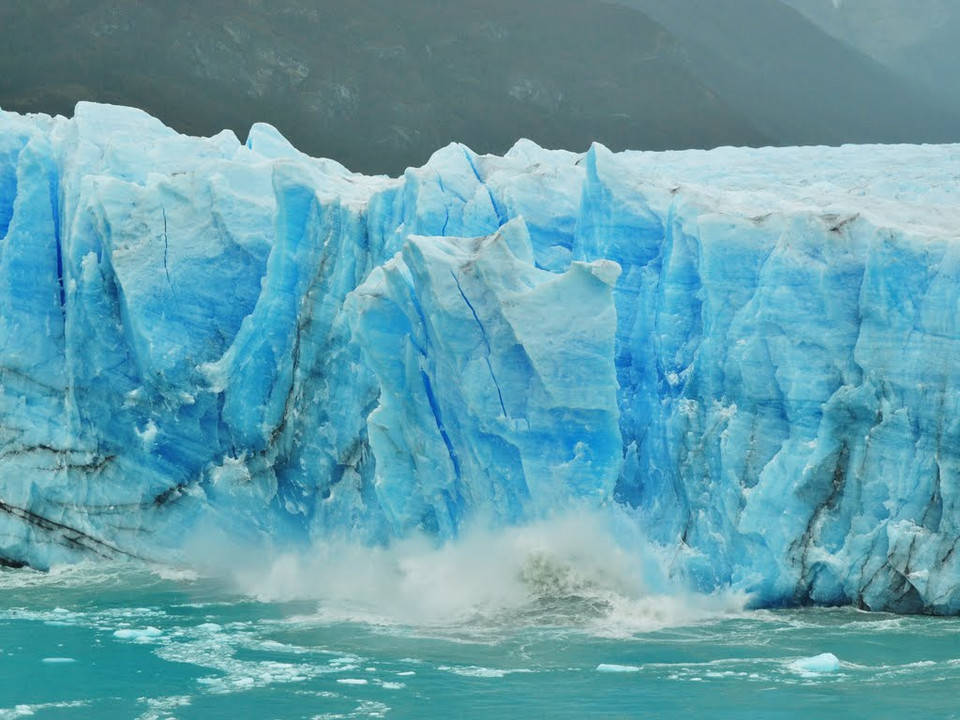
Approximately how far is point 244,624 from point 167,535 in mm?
2527

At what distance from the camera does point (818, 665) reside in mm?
9016

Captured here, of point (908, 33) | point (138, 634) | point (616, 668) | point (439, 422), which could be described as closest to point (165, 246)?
point (439, 422)

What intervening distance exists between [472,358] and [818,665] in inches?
147

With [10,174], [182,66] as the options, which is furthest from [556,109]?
[10,174]

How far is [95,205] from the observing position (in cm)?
1338

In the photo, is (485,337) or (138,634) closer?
(138,634)

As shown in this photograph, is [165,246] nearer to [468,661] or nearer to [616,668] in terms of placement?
[468,661]

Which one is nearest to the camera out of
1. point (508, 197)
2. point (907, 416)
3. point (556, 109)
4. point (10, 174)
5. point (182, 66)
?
point (907, 416)

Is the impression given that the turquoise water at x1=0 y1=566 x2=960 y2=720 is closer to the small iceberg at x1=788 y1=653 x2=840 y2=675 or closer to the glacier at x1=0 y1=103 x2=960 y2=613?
the small iceberg at x1=788 y1=653 x2=840 y2=675

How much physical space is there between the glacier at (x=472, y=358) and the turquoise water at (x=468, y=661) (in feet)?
2.74

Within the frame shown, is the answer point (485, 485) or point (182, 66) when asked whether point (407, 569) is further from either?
point (182, 66)

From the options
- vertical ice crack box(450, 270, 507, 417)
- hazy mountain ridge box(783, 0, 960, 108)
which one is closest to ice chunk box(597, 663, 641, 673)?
vertical ice crack box(450, 270, 507, 417)

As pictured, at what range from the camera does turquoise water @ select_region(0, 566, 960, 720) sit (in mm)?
8523

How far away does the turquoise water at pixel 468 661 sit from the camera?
28.0 feet
